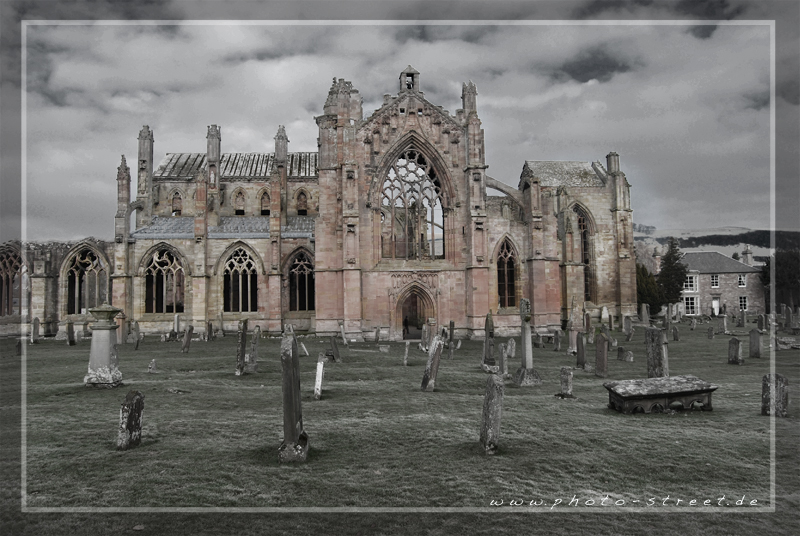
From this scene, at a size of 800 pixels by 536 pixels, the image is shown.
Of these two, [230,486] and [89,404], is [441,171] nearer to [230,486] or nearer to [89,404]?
[89,404]

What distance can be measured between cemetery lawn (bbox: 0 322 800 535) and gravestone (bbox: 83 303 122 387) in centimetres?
44

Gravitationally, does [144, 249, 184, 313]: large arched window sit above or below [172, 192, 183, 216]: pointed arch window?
below

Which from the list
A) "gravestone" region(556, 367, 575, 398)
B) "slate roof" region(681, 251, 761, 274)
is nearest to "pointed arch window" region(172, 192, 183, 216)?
"gravestone" region(556, 367, 575, 398)

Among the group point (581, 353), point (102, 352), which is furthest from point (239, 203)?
point (581, 353)

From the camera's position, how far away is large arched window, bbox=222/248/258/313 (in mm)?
30859

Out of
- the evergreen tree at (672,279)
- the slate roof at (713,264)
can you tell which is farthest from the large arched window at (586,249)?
the slate roof at (713,264)

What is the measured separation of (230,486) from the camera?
556 centimetres

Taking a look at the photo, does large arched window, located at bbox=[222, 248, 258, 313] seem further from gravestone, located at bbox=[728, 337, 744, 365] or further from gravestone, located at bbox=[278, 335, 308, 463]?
gravestone, located at bbox=[278, 335, 308, 463]

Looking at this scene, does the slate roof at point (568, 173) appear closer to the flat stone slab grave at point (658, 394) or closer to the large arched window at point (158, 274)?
the large arched window at point (158, 274)

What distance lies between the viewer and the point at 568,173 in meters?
40.3

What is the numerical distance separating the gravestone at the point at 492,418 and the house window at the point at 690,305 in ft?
186

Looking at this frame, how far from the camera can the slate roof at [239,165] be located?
135 feet

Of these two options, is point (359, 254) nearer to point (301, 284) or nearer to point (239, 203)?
point (301, 284)

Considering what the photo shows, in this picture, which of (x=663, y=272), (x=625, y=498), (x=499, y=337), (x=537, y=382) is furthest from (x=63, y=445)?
(x=663, y=272)
